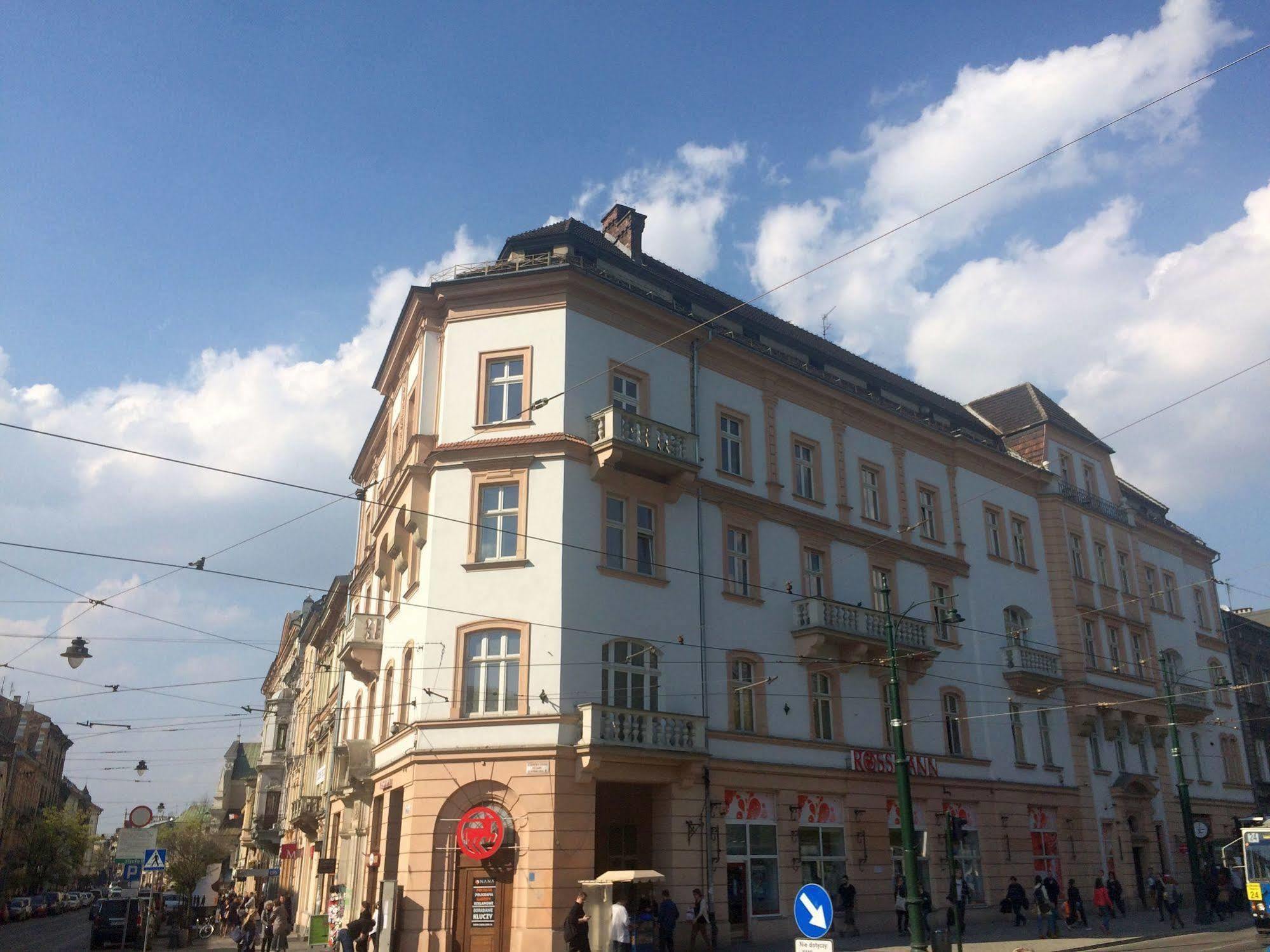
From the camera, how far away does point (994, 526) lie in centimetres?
3822

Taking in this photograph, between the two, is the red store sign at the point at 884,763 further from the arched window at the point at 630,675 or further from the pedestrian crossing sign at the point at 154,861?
the pedestrian crossing sign at the point at 154,861

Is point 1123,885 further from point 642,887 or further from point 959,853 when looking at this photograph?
point 642,887

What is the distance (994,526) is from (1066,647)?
5.59 metres

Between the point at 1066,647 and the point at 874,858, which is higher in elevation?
the point at 1066,647

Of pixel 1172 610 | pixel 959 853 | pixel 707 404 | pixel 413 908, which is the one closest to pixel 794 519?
pixel 707 404

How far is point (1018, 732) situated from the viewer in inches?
1380

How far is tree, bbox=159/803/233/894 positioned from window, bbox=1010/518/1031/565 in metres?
56.8

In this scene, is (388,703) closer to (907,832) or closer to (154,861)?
(154,861)

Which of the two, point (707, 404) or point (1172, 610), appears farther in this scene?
point (1172, 610)

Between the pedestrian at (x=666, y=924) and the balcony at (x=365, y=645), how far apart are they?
11887mm

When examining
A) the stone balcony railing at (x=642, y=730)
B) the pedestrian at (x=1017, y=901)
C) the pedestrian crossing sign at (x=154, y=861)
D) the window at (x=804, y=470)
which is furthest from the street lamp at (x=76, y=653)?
the pedestrian at (x=1017, y=901)

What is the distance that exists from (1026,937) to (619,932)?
13.3 meters

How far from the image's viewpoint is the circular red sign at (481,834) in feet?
70.7

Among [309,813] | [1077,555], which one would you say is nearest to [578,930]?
[309,813]
